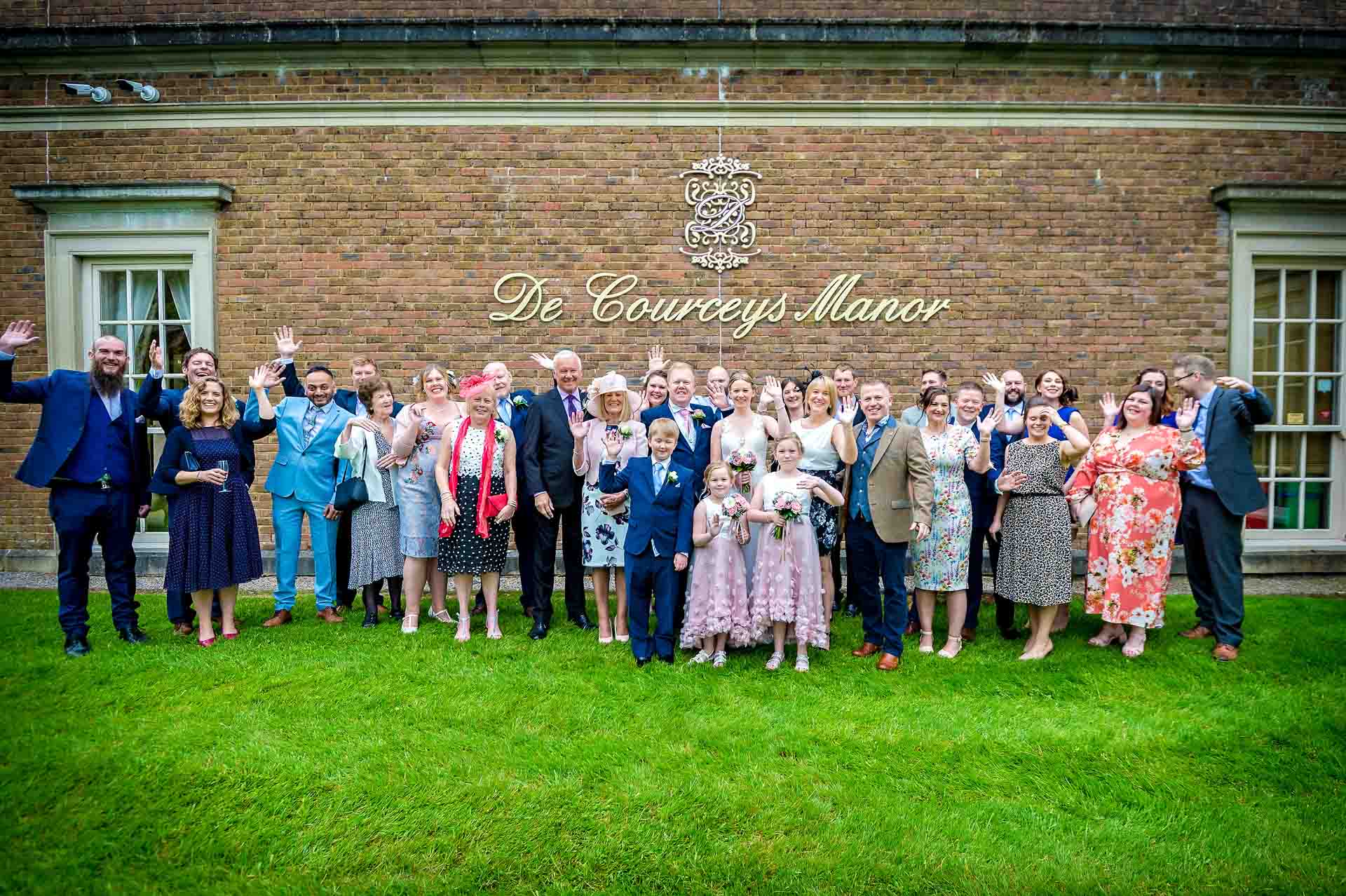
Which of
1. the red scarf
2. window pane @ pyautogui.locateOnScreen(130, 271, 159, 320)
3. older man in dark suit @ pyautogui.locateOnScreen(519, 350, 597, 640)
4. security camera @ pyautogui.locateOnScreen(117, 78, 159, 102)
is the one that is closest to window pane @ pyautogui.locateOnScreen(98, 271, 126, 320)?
window pane @ pyautogui.locateOnScreen(130, 271, 159, 320)

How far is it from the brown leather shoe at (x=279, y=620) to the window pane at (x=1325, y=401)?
11.2 meters

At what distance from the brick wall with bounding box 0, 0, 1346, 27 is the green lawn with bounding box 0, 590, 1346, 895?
6976 millimetres

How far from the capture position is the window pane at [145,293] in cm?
891

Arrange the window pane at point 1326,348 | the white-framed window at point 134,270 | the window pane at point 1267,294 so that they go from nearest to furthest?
1. the white-framed window at point 134,270
2. the window pane at point 1267,294
3. the window pane at point 1326,348

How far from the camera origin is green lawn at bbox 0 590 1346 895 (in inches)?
134

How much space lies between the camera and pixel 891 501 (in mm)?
5617

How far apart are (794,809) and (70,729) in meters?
4.11

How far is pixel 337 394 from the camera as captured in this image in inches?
276

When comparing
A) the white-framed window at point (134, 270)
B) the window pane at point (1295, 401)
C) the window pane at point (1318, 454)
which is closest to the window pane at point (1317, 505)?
the window pane at point (1318, 454)

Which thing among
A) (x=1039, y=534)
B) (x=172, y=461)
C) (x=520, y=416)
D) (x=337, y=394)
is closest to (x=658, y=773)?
(x=520, y=416)

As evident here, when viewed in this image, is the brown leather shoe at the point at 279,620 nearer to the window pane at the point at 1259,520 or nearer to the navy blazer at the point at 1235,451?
the navy blazer at the point at 1235,451

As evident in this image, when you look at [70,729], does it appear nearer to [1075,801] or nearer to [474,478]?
[474,478]

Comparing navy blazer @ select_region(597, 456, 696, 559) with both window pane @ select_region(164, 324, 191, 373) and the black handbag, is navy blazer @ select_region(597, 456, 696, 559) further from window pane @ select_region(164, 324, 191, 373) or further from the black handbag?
window pane @ select_region(164, 324, 191, 373)

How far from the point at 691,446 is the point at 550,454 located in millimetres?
1140
